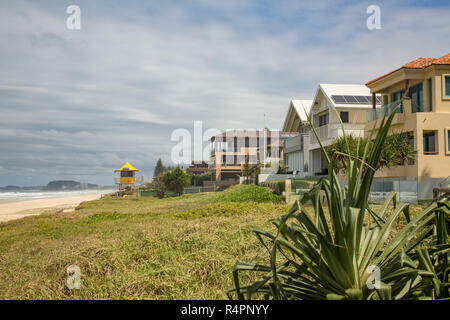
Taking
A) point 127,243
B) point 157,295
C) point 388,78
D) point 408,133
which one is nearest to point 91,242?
point 127,243

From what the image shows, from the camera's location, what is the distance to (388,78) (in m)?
21.5

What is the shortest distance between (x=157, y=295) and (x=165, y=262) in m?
1.29

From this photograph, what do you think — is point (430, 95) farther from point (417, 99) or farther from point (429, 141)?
point (429, 141)

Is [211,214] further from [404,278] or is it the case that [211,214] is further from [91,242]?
[404,278]

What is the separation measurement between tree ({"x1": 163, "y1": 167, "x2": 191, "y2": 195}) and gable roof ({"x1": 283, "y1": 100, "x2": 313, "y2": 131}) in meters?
13.3

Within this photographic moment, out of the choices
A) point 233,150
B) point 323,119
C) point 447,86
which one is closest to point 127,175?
point 233,150

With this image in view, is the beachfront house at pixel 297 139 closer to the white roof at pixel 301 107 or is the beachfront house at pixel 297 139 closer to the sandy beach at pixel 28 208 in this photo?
the white roof at pixel 301 107

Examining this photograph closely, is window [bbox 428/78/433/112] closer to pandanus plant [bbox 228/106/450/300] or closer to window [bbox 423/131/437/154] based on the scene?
window [bbox 423/131/437/154]

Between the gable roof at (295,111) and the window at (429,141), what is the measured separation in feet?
52.4

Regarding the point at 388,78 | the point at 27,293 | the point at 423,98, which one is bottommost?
the point at 27,293

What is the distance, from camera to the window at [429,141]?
63.1ft

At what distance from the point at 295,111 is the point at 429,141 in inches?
761


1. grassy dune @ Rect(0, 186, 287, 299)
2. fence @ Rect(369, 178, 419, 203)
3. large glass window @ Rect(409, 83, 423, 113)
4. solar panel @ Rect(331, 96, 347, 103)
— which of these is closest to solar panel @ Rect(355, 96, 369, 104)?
solar panel @ Rect(331, 96, 347, 103)

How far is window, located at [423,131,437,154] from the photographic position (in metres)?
19.2
